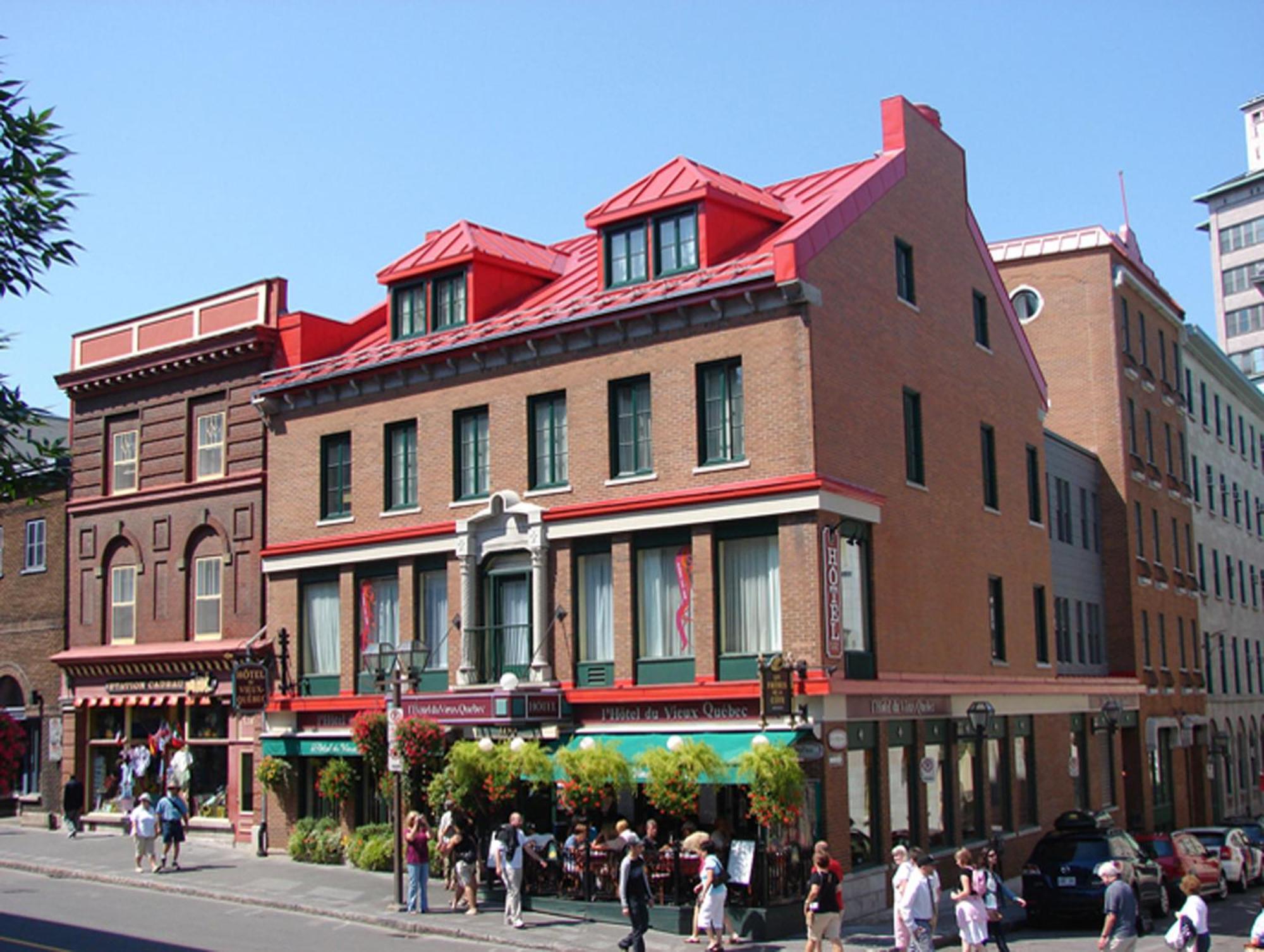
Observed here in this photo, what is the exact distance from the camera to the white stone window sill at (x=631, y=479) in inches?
1054

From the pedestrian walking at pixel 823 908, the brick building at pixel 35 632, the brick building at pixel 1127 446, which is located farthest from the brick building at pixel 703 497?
the brick building at pixel 1127 446

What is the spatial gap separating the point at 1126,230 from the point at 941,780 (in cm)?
2927

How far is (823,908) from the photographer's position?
20.1m

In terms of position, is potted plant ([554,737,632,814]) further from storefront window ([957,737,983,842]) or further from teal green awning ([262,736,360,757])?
storefront window ([957,737,983,842])

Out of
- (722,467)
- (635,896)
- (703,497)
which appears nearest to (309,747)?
(703,497)

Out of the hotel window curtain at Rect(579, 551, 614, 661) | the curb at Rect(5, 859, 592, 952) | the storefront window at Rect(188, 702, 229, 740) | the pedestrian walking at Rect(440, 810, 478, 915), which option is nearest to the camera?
the curb at Rect(5, 859, 592, 952)

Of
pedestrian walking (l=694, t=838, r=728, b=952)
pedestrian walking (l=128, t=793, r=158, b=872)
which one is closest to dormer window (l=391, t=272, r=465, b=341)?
pedestrian walking (l=128, t=793, r=158, b=872)

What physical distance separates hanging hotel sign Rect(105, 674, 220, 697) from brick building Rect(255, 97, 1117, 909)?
7.98ft

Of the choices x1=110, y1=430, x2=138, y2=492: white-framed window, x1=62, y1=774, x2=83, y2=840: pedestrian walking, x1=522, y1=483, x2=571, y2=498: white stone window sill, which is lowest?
x1=62, y1=774, x2=83, y2=840: pedestrian walking

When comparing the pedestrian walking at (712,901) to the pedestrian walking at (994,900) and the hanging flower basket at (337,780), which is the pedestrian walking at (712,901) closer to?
the pedestrian walking at (994,900)

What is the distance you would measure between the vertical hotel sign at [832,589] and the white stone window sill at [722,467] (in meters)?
1.89

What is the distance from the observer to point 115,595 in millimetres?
36125

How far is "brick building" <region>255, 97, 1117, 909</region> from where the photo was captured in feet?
83.3

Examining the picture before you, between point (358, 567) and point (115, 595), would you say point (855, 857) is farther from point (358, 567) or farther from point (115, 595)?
point (115, 595)
